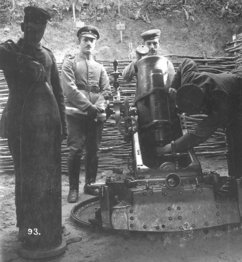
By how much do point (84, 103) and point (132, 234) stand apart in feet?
5.78

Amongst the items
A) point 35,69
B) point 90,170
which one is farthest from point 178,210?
point 90,170

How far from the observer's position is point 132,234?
8.80ft

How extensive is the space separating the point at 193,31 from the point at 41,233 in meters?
3.08

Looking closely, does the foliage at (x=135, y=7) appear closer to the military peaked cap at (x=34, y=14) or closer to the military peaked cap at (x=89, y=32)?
the military peaked cap at (x=34, y=14)

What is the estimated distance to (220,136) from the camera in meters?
5.71

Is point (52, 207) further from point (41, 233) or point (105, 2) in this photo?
point (105, 2)

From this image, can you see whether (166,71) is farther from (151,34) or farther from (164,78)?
(151,34)

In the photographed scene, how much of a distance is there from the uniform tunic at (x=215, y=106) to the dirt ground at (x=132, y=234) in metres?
0.80

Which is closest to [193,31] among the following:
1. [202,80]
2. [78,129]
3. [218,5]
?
[218,5]

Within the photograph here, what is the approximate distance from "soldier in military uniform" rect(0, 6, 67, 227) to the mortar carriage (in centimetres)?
81

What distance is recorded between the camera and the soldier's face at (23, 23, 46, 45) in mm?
2430

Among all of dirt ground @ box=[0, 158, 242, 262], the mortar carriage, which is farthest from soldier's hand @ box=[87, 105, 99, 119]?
dirt ground @ box=[0, 158, 242, 262]

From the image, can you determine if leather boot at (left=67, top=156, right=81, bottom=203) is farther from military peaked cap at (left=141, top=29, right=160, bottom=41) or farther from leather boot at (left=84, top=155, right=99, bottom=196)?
military peaked cap at (left=141, top=29, right=160, bottom=41)

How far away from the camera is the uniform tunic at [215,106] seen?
9.46ft
